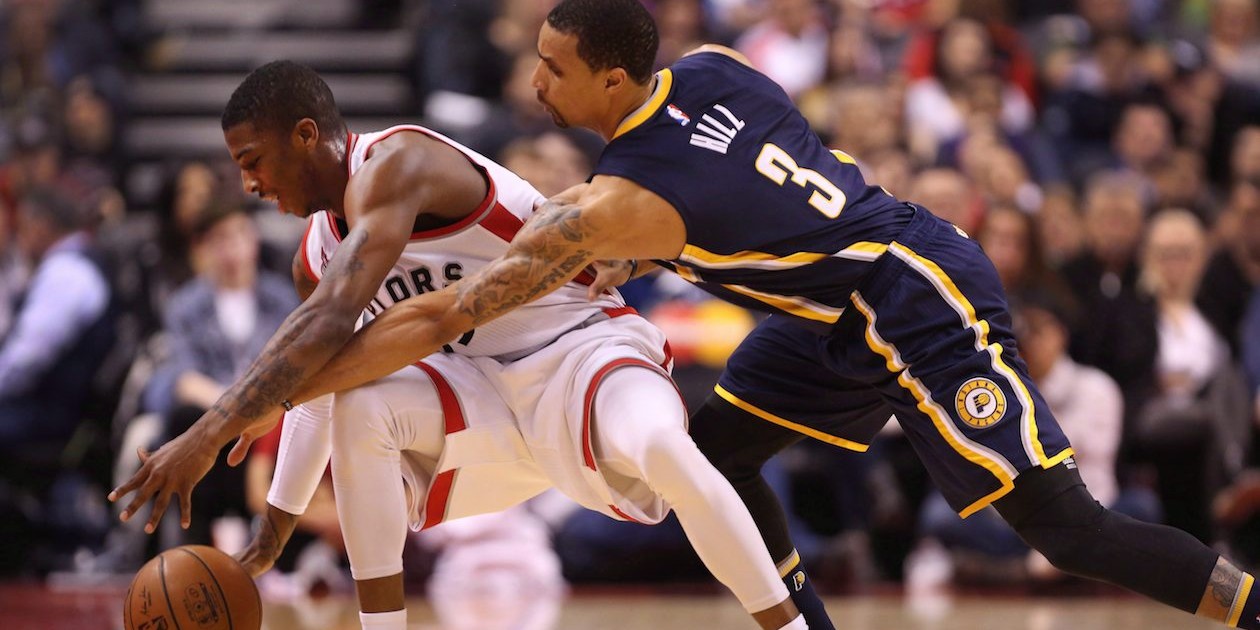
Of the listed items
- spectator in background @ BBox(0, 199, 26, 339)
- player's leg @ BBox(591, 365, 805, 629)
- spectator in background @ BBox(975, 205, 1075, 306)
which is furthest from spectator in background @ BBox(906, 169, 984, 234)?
spectator in background @ BBox(0, 199, 26, 339)

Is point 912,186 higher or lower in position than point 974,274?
lower

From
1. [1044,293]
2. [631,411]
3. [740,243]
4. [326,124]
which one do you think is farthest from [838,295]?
[1044,293]

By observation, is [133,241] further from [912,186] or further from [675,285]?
[912,186]

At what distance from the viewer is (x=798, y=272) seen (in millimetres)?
4406

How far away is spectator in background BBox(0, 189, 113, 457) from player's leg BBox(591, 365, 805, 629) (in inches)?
204

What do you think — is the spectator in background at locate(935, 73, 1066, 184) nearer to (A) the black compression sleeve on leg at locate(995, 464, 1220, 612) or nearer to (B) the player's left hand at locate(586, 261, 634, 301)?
(B) the player's left hand at locate(586, 261, 634, 301)

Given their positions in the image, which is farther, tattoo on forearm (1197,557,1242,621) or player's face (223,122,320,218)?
player's face (223,122,320,218)

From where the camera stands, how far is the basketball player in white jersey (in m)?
4.25

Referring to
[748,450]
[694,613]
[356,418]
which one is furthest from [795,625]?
[694,613]

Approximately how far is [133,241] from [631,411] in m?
6.15

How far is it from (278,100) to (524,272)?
2.83 feet

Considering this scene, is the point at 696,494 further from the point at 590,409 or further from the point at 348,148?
the point at 348,148

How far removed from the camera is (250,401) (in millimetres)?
4242

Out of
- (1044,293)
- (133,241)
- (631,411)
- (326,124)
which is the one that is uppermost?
(326,124)
